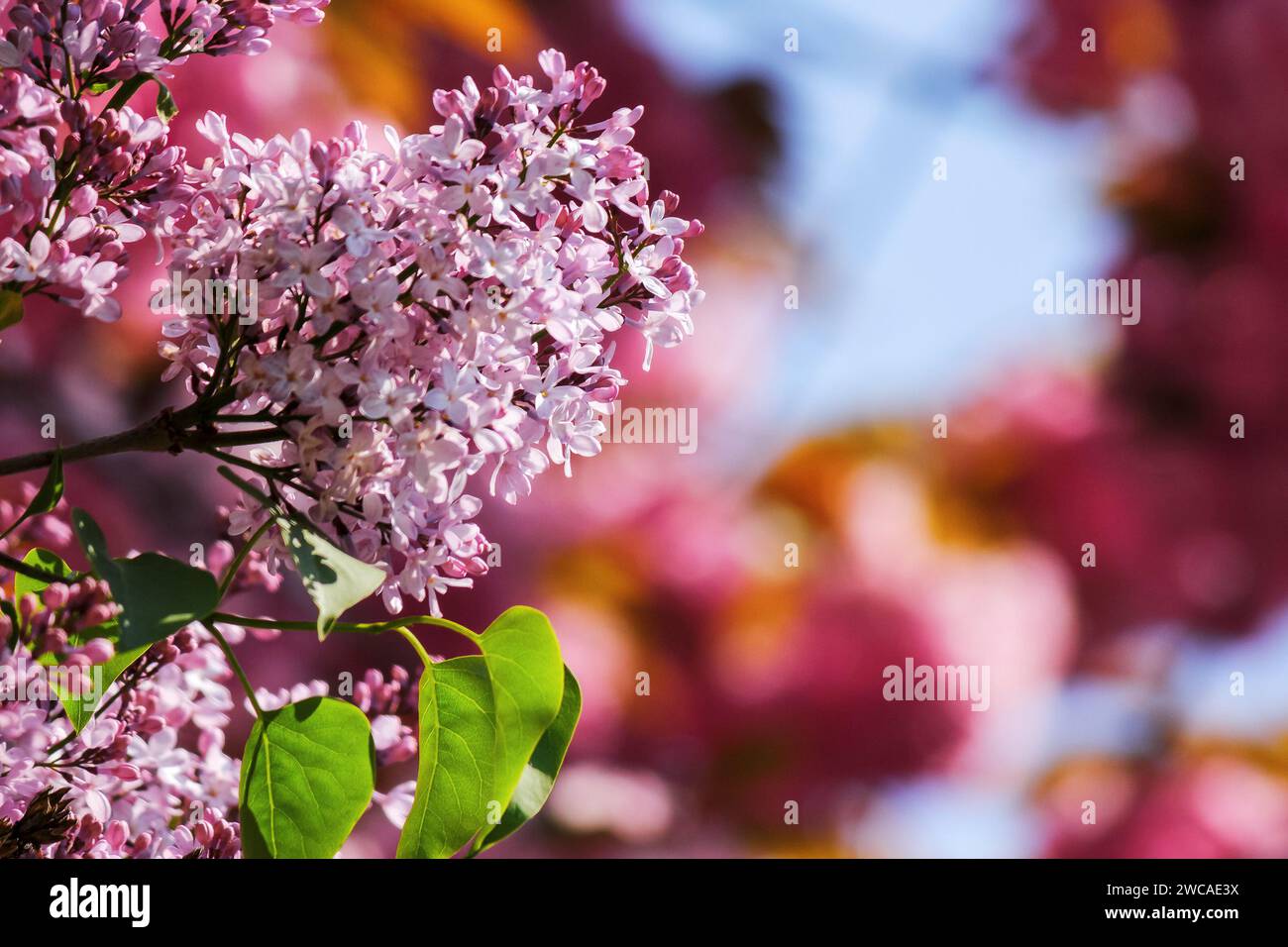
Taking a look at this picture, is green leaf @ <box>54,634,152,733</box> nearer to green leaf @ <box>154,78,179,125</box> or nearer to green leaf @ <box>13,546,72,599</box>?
green leaf @ <box>13,546,72,599</box>

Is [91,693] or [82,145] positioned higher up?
[82,145]

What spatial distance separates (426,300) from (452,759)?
112 mm

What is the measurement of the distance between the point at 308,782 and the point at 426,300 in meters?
0.12

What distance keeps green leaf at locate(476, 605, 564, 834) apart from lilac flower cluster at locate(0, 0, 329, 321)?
12cm

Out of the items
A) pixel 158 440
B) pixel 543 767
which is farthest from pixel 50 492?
pixel 543 767

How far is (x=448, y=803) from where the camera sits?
0.29m

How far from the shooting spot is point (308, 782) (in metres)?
0.29

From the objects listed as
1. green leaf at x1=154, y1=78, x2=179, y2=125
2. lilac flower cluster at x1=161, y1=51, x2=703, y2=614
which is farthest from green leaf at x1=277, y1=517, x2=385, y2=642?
green leaf at x1=154, y1=78, x2=179, y2=125

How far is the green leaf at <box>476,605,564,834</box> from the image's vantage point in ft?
0.94

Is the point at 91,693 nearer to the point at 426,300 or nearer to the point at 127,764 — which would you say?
the point at 127,764

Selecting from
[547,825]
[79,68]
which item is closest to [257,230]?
[79,68]

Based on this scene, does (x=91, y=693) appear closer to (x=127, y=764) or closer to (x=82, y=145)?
(x=127, y=764)

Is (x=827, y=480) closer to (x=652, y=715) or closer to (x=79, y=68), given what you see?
(x=652, y=715)

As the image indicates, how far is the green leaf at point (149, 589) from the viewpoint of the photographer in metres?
0.22
